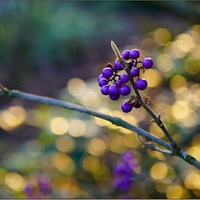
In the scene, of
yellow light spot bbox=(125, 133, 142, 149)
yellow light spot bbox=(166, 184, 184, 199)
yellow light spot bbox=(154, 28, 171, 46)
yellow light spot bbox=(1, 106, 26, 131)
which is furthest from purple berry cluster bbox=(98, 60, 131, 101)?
yellow light spot bbox=(154, 28, 171, 46)

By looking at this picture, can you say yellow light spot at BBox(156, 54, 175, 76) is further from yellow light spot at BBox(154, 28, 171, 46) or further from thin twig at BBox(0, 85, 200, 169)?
thin twig at BBox(0, 85, 200, 169)

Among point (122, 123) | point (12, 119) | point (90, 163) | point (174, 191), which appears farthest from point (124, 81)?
point (12, 119)

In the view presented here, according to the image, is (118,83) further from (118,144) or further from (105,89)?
(118,144)

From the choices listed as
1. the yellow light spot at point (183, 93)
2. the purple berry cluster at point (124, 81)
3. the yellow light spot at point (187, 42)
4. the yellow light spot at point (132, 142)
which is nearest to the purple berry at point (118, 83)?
the purple berry cluster at point (124, 81)

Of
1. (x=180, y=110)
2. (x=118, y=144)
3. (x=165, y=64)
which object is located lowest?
(x=118, y=144)

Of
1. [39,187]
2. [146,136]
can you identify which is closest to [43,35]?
[39,187]

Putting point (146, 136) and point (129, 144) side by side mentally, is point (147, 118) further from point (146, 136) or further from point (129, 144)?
point (146, 136)
